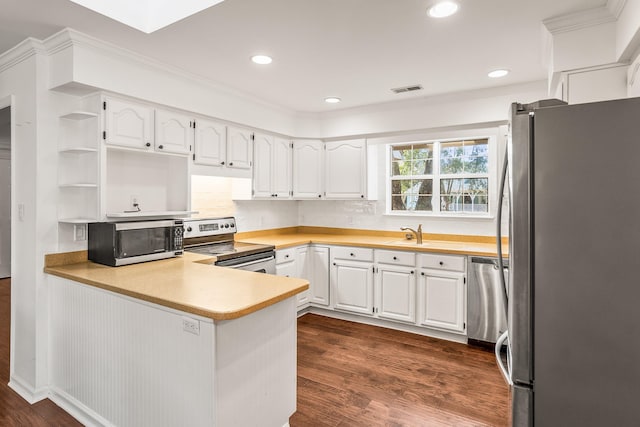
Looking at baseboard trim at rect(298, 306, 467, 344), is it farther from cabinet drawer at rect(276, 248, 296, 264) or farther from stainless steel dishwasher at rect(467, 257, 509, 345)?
cabinet drawer at rect(276, 248, 296, 264)

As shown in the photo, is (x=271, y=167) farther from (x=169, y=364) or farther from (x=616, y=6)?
(x=616, y=6)

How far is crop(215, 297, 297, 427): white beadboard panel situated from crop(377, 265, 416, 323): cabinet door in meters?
1.87

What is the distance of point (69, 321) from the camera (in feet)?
7.68

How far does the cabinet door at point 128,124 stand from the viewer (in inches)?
100

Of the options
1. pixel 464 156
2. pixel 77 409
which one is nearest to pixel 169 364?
pixel 77 409

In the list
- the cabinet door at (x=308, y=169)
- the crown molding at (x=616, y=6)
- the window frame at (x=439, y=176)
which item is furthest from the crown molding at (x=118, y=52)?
the crown molding at (x=616, y=6)

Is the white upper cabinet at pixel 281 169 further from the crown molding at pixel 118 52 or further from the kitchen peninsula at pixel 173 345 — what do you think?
the kitchen peninsula at pixel 173 345

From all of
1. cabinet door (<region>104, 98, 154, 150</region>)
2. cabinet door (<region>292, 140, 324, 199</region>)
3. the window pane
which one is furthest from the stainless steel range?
the window pane

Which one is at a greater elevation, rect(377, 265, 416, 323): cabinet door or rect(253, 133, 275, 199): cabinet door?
rect(253, 133, 275, 199): cabinet door

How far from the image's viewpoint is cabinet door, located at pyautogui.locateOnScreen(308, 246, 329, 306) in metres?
4.14

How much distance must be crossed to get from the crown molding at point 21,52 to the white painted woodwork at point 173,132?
0.81m

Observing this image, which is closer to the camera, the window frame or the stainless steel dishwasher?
the stainless steel dishwasher

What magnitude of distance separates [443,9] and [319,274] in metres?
2.94

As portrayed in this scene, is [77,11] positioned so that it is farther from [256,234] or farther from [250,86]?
[256,234]
